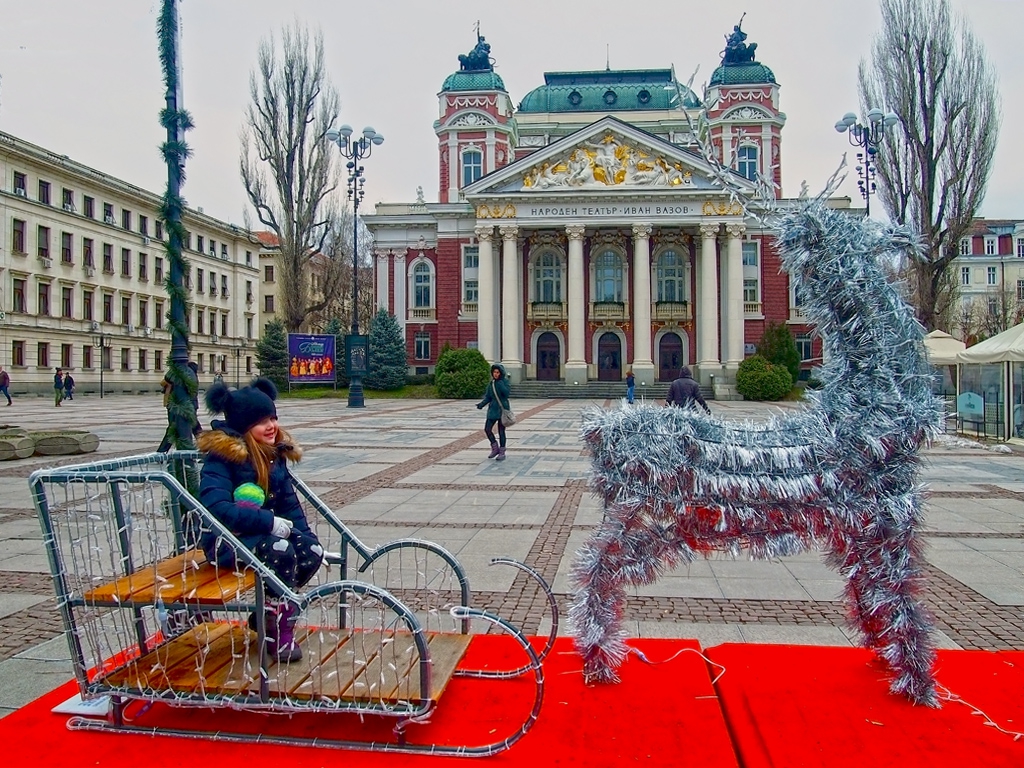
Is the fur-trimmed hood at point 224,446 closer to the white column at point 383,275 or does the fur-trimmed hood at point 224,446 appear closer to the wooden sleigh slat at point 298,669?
the wooden sleigh slat at point 298,669

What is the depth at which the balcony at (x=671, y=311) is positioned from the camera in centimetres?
4631

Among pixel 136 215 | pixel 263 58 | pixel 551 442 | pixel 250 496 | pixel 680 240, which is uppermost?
pixel 263 58

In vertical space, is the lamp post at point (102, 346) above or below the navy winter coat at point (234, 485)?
above

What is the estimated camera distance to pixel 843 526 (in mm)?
3697

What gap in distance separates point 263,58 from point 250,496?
40723 mm

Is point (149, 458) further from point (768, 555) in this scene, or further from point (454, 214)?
point (454, 214)

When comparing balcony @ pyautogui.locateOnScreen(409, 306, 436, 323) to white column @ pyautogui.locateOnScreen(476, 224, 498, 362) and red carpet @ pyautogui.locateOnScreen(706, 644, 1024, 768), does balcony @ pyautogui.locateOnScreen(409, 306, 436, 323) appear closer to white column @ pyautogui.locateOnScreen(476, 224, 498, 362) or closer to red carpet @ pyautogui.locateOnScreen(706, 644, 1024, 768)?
white column @ pyautogui.locateOnScreen(476, 224, 498, 362)

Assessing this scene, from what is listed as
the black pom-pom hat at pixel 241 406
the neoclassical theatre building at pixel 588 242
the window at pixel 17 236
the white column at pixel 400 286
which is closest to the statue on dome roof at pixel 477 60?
the neoclassical theatre building at pixel 588 242

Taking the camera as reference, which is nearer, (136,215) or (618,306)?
(618,306)

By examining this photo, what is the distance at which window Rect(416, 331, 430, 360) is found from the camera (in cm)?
5006

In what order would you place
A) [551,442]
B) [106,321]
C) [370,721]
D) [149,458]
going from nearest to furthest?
[370,721] < [149,458] < [551,442] < [106,321]

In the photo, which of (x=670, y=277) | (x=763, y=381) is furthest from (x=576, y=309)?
(x=763, y=381)

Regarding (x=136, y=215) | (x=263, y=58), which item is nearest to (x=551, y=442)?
(x=263, y=58)

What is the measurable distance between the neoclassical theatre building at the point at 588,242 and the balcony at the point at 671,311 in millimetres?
88
